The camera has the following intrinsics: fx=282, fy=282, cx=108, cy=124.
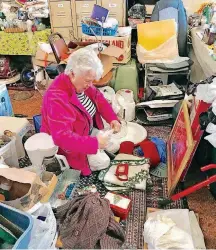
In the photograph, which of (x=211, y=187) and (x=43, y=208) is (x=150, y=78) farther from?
(x=43, y=208)

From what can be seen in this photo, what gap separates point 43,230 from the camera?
1292 mm

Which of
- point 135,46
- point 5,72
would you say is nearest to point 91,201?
point 135,46

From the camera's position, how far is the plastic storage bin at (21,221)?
1.10 m

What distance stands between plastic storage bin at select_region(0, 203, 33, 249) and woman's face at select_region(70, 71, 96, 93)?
3.03ft

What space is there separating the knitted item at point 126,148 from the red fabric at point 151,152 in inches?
3.6

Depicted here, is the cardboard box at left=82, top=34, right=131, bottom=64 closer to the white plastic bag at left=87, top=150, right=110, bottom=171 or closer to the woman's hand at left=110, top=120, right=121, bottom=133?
the woman's hand at left=110, top=120, right=121, bottom=133

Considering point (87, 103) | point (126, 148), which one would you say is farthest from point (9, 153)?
point (126, 148)

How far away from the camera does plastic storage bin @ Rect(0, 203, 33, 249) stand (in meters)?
1.10

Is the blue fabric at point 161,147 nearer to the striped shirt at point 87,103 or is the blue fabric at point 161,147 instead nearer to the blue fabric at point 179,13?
the striped shirt at point 87,103

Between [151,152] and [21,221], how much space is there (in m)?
1.32

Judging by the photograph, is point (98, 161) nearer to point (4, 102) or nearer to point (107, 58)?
point (4, 102)

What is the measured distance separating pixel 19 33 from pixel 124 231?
260 centimetres

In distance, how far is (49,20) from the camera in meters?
3.51

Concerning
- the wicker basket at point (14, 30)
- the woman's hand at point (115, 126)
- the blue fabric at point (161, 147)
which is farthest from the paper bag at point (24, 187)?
the wicker basket at point (14, 30)
